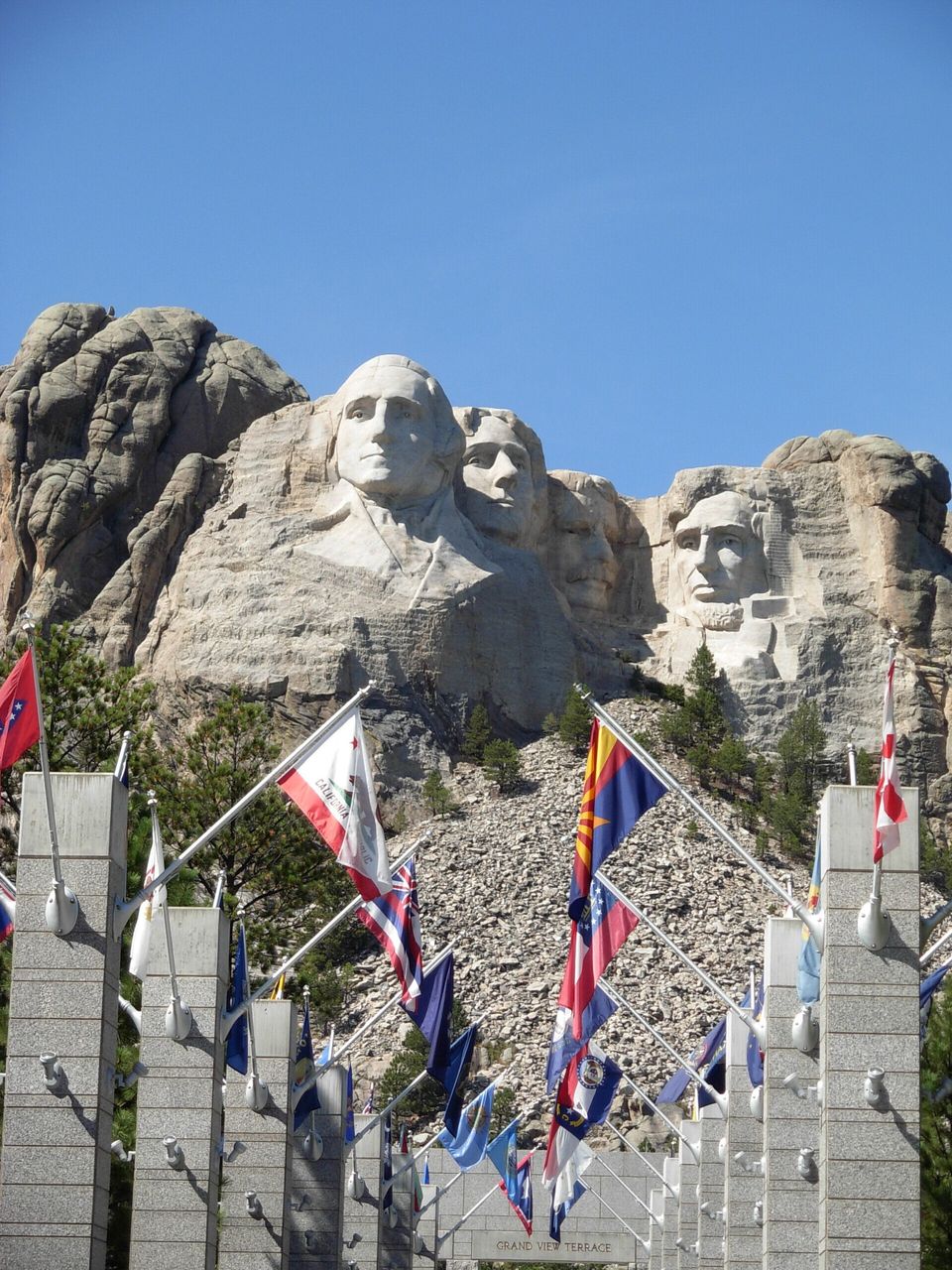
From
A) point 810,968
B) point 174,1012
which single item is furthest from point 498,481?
point 810,968

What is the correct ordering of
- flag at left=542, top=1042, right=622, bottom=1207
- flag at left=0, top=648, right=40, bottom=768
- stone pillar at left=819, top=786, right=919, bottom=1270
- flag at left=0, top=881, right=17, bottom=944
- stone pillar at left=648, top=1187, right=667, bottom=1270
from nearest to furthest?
stone pillar at left=819, top=786, right=919, bottom=1270 → flag at left=0, top=648, right=40, bottom=768 → flag at left=0, top=881, right=17, bottom=944 → flag at left=542, top=1042, right=622, bottom=1207 → stone pillar at left=648, top=1187, right=667, bottom=1270

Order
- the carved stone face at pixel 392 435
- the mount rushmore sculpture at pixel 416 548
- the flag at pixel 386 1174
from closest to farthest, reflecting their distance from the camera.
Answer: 1. the flag at pixel 386 1174
2. the mount rushmore sculpture at pixel 416 548
3. the carved stone face at pixel 392 435

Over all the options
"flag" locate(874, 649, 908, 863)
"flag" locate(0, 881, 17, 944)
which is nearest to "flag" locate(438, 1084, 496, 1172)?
"flag" locate(0, 881, 17, 944)

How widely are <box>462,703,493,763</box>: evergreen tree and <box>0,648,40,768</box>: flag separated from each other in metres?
37.2

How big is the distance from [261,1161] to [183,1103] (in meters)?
4.19

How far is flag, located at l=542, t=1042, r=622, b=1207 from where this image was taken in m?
36.4

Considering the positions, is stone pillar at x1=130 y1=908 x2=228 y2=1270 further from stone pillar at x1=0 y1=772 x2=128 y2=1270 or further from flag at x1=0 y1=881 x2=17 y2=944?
stone pillar at x1=0 y1=772 x2=128 y2=1270

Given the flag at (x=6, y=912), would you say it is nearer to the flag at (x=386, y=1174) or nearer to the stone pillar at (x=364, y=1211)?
the stone pillar at (x=364, y=1211)

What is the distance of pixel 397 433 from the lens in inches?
2499

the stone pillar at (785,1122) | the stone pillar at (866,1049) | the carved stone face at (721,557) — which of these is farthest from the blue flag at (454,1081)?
the carved stone face at (721,557)

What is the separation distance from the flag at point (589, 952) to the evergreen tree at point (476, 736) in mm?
30305

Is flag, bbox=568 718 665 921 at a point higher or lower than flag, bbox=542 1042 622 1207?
higher

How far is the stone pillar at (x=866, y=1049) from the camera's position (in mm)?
23719

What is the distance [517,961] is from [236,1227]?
77.6 feet
